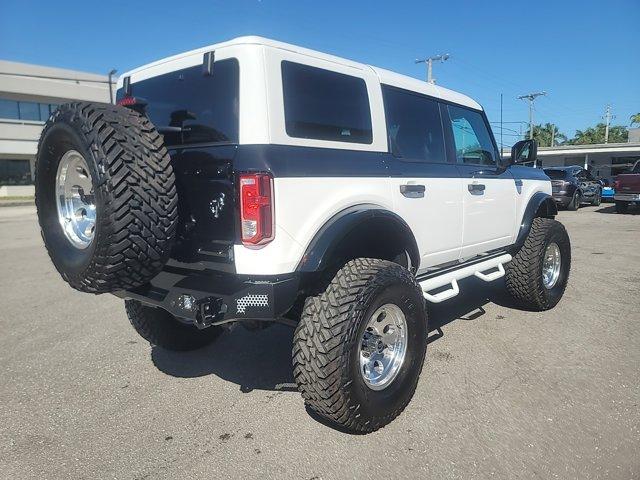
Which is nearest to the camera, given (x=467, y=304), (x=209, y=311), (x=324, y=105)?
(x=209, y=311)

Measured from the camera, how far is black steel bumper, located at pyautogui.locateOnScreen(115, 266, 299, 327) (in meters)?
2.57

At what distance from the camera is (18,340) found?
15.3 feet

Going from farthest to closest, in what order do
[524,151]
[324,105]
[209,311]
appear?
[524,151]
[324,105]
[209,311]

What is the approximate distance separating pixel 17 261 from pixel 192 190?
7.90m

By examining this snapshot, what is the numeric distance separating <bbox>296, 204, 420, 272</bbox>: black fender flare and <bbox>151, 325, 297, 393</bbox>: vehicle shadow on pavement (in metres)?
1.22

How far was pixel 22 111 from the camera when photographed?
37125 mm

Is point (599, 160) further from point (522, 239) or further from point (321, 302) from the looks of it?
point (321, 302)

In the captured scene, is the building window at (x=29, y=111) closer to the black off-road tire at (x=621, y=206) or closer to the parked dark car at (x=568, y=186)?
the parked dark car at (x=568, y=186)

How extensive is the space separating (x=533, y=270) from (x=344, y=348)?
10.2 ft

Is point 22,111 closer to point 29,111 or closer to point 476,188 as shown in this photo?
point 29,111

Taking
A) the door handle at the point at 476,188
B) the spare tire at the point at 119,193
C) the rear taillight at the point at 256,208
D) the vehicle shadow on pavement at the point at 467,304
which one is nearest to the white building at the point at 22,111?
the vehicle shadow on pavement at the point at 467,304

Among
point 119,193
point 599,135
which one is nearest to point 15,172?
point 119,193

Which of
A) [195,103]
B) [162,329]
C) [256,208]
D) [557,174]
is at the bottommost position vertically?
[162,329]

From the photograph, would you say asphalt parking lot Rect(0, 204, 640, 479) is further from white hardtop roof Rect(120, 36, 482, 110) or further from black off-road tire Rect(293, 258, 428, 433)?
white hardtop roof Rect(120, 36, 482, 110)
